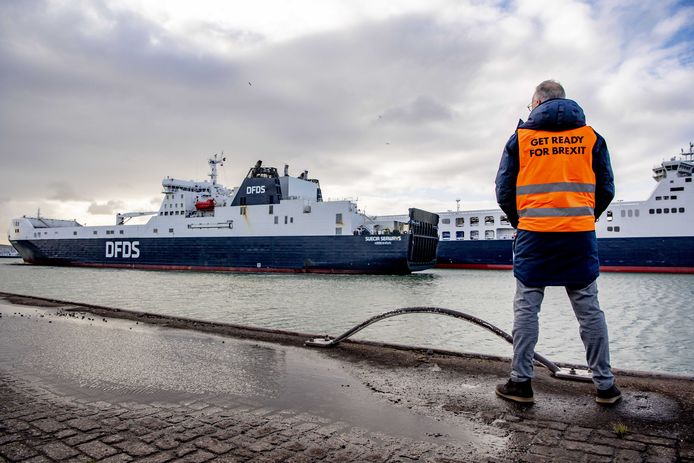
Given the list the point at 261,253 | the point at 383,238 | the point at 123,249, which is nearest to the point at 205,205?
the point at 261,253

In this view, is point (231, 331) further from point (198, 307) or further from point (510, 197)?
point (198, 307)

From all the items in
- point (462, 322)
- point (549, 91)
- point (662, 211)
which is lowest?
point (462, 322)

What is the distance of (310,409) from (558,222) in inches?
70.2

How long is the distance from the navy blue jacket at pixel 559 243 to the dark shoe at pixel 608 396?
0.60 meters

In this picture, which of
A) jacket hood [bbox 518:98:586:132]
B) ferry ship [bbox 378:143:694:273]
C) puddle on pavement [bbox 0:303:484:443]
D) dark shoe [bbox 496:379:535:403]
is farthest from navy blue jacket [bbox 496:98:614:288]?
ferry ship [bbox 378:143:694:273]

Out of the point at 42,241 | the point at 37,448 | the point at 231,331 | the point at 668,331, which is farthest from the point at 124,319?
the point at 42,241

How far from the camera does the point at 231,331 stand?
510 cm

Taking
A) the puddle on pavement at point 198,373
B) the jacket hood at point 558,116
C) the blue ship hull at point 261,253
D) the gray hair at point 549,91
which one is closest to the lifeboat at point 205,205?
the blue ship hull at point 261,253

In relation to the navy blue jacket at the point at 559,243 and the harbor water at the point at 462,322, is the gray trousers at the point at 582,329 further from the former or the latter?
the harbor water at the point at 462,322

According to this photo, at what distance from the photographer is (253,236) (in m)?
31.5

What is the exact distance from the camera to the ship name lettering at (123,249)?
3688 centimetres

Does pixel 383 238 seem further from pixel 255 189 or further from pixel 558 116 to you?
pixel 558 116

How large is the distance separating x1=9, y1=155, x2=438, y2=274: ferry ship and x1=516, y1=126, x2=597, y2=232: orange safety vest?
2468cm

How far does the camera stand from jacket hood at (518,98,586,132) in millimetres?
2514
